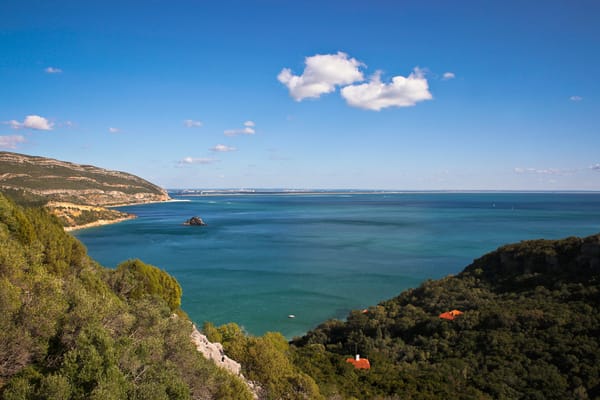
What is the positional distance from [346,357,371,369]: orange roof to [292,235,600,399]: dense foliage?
1.35 feet

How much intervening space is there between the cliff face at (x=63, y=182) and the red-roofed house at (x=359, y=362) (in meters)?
96.5

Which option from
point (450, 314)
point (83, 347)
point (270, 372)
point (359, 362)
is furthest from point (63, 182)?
point (83, 347)

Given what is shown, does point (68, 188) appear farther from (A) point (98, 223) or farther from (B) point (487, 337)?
(B) point (487, 337)

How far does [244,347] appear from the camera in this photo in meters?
15.6

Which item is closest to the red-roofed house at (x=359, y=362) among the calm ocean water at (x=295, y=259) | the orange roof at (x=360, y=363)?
the orange roof at (x=360, y=363)

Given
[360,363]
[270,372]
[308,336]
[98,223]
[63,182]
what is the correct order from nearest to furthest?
[270,372] < [360,363] < [308,336] < [98,223] < [63,182]

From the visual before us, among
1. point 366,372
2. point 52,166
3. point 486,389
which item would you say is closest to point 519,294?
point 486,389

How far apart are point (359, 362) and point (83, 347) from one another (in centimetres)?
1433

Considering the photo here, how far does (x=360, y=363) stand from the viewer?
63.0 feet

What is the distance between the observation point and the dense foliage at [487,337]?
1650cm

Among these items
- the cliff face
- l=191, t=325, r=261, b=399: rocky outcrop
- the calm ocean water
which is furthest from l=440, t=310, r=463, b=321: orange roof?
the cliff face

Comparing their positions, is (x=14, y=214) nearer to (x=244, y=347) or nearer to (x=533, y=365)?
(x=244, y=347)

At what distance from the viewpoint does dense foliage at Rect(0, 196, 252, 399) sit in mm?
7684

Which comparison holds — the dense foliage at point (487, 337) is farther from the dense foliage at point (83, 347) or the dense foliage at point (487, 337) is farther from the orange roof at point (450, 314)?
the dense foliage at point (83, 347)
